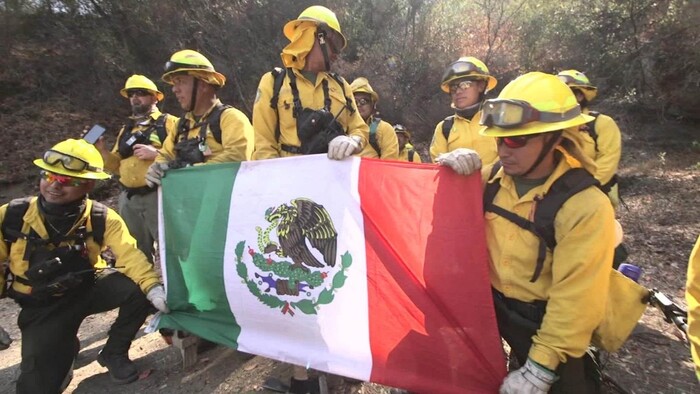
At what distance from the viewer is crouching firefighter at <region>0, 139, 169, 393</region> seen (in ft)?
11.8

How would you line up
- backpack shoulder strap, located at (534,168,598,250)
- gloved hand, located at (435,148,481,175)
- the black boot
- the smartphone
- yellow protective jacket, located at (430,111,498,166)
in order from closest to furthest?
backpack shoulder strap, located at (534,168,598,250)
gloved hand, located at (435,148,481,175)
the black boot
yellow protective jacket, located at (430,111,498,166)
the smartphone

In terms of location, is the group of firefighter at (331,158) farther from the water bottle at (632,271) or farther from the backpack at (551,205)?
the water bottle at (632,271)

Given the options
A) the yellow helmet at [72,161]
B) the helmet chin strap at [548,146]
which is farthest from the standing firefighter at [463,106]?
the yellow helmet at [72,161]

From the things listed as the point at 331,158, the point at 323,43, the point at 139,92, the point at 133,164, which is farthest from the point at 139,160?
the point at 331,158

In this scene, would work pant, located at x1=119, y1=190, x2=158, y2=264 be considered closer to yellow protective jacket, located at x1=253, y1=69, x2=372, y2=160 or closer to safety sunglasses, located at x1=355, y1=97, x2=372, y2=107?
yellow protective jacket, located at x1=253, y1=69, x2=372, y2=160

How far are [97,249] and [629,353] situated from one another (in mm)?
5086

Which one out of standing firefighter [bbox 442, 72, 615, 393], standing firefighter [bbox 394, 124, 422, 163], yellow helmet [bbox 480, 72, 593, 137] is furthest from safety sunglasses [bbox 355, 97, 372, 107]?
yellow helmet [bbox 480, 72, 593, 137]

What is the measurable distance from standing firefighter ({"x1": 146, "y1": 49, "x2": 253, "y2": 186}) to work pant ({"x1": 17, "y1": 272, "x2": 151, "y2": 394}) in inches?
54.3

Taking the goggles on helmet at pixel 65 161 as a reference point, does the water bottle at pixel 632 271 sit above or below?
below

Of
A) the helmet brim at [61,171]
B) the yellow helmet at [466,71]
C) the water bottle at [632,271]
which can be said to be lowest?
the water bottle at [632,271]

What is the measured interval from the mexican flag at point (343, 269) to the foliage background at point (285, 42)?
9.78 metres

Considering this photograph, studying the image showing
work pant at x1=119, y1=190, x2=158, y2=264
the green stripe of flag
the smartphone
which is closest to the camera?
the green stripe of flag

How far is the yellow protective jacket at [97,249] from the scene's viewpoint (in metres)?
3.64

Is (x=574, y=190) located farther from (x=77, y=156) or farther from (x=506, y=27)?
(x=506, y=27)
